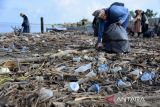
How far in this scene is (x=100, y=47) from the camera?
10719 millimetres

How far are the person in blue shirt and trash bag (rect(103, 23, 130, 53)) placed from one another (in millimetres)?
143

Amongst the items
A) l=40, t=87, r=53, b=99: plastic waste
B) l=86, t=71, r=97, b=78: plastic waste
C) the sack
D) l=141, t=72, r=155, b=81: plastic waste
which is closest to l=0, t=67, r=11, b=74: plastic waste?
l=86, t=71, r=97, b=78: plastic waste

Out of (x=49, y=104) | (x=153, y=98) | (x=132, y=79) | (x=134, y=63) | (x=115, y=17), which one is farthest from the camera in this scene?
(x=115, y=17)

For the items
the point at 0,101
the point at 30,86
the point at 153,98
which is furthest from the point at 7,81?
the point at 153,98

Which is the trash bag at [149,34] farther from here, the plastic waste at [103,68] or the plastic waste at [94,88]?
the plastic waste at [94,88]

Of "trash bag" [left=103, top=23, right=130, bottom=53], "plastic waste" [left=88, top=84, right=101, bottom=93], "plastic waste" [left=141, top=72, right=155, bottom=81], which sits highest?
"trash bag" [left=103, top=23, right=130, bottom=53]

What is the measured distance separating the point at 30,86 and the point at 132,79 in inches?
66.1

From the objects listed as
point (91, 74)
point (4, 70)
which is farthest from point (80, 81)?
point (4, 70)

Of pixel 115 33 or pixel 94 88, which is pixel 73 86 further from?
pixel 115 33

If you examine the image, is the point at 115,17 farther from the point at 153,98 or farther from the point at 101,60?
the point at 153,98

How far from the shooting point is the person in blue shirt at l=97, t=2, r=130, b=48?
10219 millimetres

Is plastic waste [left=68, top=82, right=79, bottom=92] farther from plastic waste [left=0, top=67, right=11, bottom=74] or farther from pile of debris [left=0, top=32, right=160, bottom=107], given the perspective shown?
plastic waste [left=0, top=67, right=11, bottom=74]

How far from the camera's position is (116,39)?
1016cm

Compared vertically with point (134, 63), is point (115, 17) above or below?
above
